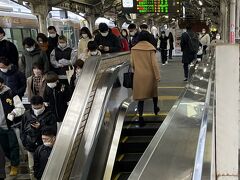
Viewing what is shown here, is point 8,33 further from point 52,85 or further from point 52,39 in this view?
point 52,85

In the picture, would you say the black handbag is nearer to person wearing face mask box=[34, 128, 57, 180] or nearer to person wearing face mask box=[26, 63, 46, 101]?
person wearing face mask box=[26, 63, 46, 101]

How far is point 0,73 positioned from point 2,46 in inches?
26.3

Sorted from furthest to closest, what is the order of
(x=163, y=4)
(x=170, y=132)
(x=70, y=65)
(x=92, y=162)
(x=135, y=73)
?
(x=163, y=4), (x=70, y=65), (x=135, y=73), (x=92, y=162), (x=170, y=132)

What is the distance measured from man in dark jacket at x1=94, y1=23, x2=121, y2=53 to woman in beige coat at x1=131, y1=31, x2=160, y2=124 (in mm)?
1184

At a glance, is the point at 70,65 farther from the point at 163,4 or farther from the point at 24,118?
the point at 163,4

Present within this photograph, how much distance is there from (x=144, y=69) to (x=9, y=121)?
1917mm

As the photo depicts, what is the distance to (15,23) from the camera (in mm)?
11039

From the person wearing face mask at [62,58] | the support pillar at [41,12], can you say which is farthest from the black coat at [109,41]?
the support pillar at [41,12]

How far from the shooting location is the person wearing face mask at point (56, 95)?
4.63 metres

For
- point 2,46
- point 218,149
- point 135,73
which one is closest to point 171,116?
point 218,149

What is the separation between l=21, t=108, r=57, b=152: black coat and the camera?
13.5 ft

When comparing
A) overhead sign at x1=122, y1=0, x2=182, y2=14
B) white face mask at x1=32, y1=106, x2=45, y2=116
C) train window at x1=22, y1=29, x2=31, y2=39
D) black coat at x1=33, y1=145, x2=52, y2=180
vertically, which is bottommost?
black coat at x1=33, y1=145, x2=52, y2=180

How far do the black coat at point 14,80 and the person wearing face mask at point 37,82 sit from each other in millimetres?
107

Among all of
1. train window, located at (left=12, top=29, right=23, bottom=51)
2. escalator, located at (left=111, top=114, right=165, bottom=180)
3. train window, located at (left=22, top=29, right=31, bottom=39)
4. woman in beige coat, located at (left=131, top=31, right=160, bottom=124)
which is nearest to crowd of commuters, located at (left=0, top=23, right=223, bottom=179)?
woman in beige coat, located at (left=131, top=31, right=160, bottom=124)
